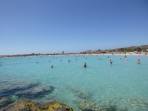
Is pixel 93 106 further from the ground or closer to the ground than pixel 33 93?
closer to the ground

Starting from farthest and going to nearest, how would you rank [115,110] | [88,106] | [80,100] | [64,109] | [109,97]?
[109,97], [80,100], [88,106], [115,110], [64,109]

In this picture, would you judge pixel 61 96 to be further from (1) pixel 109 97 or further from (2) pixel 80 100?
(1) pixel 109 97

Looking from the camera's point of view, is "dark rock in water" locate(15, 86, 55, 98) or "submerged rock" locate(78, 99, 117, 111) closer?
"submerged rock" locate(78, 99, 117, 111)

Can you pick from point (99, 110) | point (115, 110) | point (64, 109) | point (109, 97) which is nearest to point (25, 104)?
point (64, 109)

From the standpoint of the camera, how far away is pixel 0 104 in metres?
13.4

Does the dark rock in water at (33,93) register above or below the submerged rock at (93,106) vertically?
above

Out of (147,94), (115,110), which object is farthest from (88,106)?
(147,94)

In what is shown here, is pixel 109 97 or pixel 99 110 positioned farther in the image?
pixel 109 97

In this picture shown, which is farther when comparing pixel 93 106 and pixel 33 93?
pixel 33 93

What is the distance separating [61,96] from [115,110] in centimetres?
654

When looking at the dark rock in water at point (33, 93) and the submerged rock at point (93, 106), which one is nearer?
the submerged rock at point (93, 106)

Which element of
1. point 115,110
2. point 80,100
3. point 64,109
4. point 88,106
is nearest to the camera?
point 64,109

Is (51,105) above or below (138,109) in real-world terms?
above

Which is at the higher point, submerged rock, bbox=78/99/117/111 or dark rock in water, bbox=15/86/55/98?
dark rock in water, bbox=15/86/55/98
